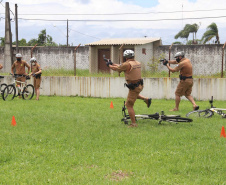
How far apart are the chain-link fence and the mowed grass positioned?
7.37 metres

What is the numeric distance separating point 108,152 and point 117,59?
16295mm

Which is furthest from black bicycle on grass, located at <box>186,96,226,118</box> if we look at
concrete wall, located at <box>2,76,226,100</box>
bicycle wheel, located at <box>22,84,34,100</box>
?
bicycle wheel, located at <box>22,84,34,100</box>

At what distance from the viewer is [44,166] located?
5.60 metres

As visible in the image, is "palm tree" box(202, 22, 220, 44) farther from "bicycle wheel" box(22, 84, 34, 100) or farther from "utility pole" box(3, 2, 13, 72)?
"bicycle wheel" box(22, 84, 34, 100)

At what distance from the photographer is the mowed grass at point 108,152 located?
5.13m

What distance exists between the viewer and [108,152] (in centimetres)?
634

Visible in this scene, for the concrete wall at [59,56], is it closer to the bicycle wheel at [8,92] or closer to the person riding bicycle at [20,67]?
the person riding bicycle at [20,67]

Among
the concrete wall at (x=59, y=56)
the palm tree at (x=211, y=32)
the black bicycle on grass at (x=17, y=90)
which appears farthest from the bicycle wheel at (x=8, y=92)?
the palm tree at (x=211, y=32)

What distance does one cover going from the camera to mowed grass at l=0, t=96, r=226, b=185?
202 inches

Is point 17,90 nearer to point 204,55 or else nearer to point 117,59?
point 117,59

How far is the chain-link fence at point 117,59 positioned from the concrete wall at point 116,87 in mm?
386

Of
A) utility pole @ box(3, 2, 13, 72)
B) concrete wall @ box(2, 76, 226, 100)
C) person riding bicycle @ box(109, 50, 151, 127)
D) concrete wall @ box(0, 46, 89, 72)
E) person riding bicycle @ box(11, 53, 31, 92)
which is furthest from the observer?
concrete wall @ box(0, 46, 89, 72)

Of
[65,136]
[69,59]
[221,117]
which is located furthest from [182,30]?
[65,136]

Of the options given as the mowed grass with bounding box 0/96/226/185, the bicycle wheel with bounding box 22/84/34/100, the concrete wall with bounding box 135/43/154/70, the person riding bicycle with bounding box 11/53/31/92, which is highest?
the concrete wall with bounding box 135/43/154/70
